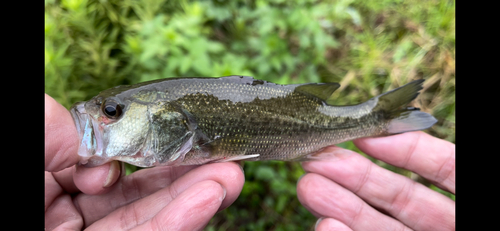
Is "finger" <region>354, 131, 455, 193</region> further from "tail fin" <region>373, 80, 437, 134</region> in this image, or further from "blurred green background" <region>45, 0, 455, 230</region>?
"blurred green background" <region>45, 0, 455, 230</region>

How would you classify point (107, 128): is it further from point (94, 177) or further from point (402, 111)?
point (402, 111)

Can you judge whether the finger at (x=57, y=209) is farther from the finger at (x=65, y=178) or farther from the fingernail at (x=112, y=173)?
the fingernail at (x=112, y=173)

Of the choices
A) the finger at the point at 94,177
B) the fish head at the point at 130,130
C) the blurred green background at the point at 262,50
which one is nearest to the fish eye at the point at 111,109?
the fish head at the point at 130,130

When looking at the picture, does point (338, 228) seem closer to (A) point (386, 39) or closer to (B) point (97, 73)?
(B) point (97, 73)

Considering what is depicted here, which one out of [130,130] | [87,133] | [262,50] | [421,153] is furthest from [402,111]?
[87,133]

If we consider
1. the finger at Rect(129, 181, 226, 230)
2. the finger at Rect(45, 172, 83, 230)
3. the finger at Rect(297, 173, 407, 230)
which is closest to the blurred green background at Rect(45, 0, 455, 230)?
the finger at Rect(297, 173, 407, 230)
